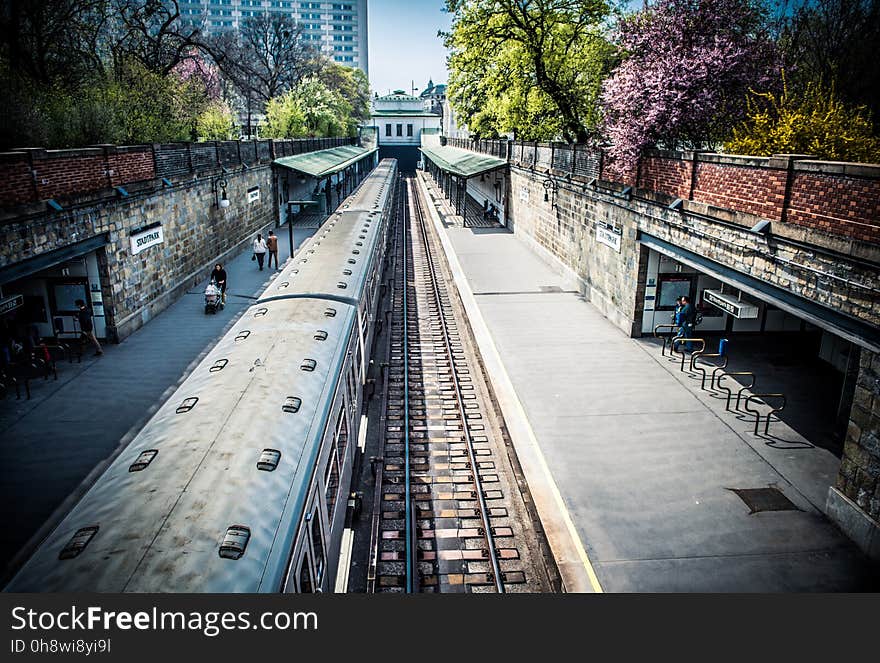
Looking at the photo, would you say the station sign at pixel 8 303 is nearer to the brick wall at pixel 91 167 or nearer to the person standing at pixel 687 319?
the brick wall at pixel 91 167

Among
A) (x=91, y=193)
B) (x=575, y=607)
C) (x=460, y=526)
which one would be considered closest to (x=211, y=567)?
(x=575, y=607)

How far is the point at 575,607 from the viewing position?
2076 mm

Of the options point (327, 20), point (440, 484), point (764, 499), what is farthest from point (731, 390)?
point (327, 20)

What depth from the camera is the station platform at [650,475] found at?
7.23 m

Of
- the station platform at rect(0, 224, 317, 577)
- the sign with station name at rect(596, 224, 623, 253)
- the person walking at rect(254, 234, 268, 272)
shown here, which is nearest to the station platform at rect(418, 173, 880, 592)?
the sign with station name at rect(596, 224, 623, 253)

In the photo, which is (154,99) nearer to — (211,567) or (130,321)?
(130,321)

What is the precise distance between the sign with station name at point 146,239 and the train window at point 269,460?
39.6 ft

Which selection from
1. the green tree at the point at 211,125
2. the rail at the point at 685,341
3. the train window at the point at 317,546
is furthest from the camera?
the green tree at the point at 211,125

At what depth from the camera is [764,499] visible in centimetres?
870

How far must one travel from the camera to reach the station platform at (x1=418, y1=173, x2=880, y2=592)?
723cm

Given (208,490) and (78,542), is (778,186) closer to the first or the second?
(208,490)

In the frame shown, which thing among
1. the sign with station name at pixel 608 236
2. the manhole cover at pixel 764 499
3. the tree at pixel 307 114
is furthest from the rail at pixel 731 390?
the tree at pixel 307 114

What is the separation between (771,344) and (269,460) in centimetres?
1466

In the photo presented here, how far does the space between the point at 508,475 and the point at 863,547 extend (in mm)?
4950
